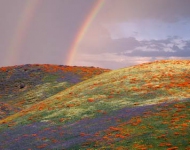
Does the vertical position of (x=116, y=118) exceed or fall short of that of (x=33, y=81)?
it falls short

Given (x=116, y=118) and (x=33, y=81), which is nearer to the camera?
(x=116, y=118)

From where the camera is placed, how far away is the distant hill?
222 ft

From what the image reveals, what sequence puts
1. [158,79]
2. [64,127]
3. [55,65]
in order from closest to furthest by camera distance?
1. [64,127]
2. [158,79]
3. [55,65]

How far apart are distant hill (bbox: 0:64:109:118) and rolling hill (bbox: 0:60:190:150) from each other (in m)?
17.2

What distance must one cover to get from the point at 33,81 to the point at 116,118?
172 ft

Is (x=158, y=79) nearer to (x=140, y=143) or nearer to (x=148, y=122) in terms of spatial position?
(x=148, y=122)

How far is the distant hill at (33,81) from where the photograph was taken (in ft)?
222

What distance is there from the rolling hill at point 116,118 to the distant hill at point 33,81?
1720 centimetres

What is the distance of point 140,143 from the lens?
22.5 meters

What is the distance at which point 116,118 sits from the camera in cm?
3247

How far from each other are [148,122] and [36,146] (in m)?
11.3

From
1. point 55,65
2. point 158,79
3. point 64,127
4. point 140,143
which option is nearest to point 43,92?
point 55,65

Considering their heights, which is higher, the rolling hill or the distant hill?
the distant hill

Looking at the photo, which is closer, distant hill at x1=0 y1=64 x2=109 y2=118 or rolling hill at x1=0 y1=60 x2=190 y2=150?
rolling hill at x1=0 y1=60 x2=190 y2=150
